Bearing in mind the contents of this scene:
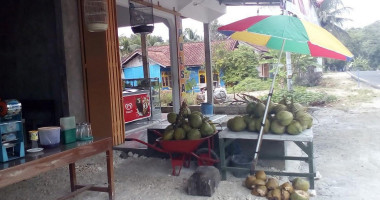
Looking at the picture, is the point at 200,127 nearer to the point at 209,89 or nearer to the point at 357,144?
the point at 357,144

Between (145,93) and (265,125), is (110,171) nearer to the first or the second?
(265,125)

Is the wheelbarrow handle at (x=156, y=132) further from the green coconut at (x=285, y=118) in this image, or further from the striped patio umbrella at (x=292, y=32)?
the green coconut at (x=285, y=118)

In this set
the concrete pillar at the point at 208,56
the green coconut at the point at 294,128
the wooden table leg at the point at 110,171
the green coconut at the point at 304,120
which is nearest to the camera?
the wooden table leg at the point at 110,171

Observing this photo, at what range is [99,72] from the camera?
19.6 ft

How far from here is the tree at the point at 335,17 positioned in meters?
26.9

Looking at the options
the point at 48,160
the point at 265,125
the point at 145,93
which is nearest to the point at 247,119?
the point at 265,125

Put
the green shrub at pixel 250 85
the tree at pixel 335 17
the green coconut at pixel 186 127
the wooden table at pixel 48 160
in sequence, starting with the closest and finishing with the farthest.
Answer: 1. the wooden table at pixel 48 160
2. the green coconut at pixel 186 127
3. the green shrub at pixel 250 85
4. the tree at pixel 335 17

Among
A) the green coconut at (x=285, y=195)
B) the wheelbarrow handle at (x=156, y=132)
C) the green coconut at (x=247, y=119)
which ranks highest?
the green coconut at (x=247, y=119)

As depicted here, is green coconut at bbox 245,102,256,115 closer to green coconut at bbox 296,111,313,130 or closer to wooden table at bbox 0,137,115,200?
green coconut at bbox 296,111,313,130

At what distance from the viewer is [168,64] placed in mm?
25234

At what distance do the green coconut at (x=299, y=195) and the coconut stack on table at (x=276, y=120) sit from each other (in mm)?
707

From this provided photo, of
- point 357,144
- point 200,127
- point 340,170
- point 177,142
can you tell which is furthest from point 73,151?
point 357,144

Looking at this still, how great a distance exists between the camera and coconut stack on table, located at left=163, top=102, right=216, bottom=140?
4.58 m

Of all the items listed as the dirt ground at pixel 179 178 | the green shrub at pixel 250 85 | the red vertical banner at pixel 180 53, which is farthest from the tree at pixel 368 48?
the dirt ground at pixel 179 178
